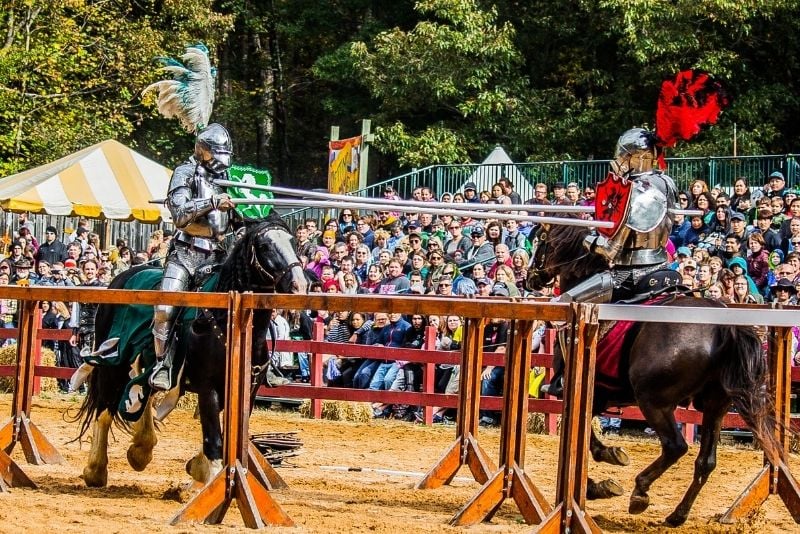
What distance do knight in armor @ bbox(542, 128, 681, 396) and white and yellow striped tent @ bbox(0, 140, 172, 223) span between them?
52.1ft

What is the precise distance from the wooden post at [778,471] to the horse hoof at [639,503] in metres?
0.49

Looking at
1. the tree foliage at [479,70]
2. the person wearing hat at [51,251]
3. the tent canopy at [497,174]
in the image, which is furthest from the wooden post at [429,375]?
the tree foliage at [479,70]

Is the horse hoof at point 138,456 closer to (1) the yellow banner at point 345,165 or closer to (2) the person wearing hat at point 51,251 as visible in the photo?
(2) the person wearing hat at point 51,251

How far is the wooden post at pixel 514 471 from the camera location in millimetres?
7891

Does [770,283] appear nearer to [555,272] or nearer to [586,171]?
[555,272]

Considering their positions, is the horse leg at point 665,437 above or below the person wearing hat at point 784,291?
below

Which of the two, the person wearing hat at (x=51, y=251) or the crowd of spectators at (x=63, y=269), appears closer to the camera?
the crowd of spectators at (x=63, y=269)

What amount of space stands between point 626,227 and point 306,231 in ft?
34.5

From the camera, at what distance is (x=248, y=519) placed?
293 inches

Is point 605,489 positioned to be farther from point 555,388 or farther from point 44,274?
point 44,274

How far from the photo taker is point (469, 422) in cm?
939

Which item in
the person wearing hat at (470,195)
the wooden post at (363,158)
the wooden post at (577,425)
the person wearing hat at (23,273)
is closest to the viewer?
the wooden post at (577,425)

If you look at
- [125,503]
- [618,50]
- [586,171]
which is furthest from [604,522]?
[618,50]

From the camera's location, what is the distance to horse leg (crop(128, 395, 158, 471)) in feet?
31.4
